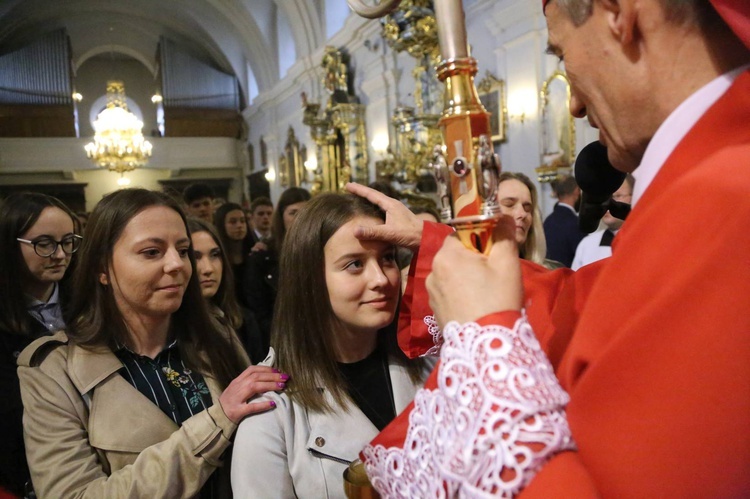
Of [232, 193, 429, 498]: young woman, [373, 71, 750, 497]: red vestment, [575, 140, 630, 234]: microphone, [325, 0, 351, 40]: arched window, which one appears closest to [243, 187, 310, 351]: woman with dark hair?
[232, 193, 429, 498]: young woman

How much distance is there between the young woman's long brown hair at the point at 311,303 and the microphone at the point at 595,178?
2.00 ft

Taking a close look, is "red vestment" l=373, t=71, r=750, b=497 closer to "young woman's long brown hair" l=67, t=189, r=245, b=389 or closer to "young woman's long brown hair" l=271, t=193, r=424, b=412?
"young woman's long brown hair" l=271, t=193, r=424, b=412

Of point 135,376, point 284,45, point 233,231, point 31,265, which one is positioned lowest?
point 135,376

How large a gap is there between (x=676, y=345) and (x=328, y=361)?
3.64 ft

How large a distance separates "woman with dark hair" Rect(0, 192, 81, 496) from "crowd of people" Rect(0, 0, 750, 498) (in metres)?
0.01

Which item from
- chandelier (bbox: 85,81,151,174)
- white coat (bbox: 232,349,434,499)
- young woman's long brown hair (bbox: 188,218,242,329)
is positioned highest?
chandelier (bbox: 85,81,151,174)

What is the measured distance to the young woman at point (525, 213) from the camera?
3.27 meters

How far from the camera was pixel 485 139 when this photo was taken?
32.5 inches

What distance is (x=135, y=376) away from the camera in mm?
1898

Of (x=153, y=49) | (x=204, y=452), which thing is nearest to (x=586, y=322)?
(x=204, y=452)

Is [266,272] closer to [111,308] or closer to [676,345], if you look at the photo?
[111,308]

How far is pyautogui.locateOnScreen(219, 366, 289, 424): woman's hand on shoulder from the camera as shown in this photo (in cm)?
155

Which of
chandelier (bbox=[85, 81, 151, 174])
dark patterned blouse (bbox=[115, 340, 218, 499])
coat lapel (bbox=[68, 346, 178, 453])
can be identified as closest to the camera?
coat lapel (bbox=[68, 346, 178, 453])

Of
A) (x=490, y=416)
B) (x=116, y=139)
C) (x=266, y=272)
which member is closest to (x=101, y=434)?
(x=490, y=416)
